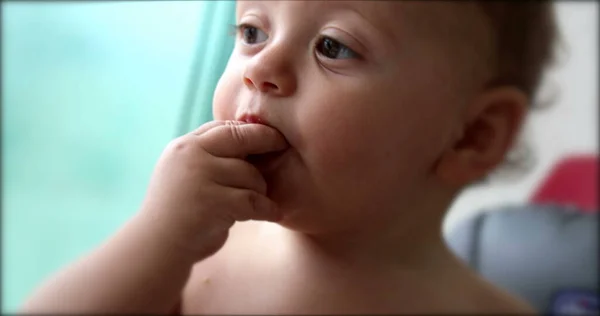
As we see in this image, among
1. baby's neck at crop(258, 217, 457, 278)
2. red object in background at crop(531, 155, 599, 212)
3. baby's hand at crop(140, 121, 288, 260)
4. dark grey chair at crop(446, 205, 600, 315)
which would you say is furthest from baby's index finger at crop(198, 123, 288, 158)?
red object in background at crop(531, 155, 599, 212)

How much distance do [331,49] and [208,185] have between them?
153 mm

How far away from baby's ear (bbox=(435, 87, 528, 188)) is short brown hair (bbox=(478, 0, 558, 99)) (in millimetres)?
20

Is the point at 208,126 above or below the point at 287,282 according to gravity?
above

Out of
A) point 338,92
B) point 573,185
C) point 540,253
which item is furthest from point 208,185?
point 573,185

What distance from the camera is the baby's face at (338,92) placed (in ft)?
1.68

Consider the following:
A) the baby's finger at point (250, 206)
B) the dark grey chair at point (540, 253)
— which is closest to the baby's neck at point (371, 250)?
the baby's finger at point (250, 206)

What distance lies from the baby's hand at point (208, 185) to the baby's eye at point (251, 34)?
7 cm

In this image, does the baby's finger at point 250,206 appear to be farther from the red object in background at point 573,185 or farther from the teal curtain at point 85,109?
the red object in background at point 573,185

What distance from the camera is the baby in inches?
16.8

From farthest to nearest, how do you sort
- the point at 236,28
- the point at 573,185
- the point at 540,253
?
the point at 573,185
the point at 540,253
the point at 236,28

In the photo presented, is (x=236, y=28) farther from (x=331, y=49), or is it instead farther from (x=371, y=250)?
(x=371, y=250)

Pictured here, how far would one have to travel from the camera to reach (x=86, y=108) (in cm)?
43

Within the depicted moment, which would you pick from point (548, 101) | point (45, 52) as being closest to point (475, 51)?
point (45, 52)

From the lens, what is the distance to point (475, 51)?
2.03 feet
